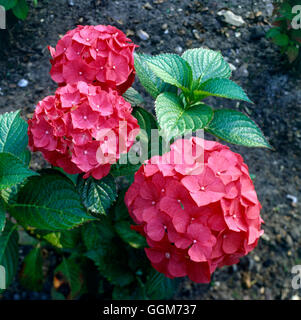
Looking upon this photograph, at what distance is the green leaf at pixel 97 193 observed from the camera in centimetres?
112

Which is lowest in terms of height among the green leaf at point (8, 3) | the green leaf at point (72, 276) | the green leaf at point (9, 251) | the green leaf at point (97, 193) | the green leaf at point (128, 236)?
the green leaf at point (72, 276)

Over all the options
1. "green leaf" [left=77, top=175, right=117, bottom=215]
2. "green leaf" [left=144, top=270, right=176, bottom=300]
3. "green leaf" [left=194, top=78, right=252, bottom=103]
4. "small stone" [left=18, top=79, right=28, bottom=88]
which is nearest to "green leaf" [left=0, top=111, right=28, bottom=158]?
"green leaf" [left=77, top=175, right=117, bottom=215]

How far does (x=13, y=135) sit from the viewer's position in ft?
3.98

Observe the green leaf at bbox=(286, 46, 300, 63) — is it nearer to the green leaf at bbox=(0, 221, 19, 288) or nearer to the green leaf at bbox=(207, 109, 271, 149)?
the green leaf at bbox=(207, 109, 271, 149)

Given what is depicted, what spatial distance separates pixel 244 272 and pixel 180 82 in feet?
4.09

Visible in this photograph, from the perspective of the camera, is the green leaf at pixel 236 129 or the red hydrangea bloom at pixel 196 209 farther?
the green leaf at pixel 236 129

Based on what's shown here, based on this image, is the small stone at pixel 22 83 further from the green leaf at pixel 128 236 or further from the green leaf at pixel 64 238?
the green leaf at pixel 128 236

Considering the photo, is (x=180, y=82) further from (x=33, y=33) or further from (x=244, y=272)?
(x=33, y=33)

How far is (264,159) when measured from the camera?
7.54 ft

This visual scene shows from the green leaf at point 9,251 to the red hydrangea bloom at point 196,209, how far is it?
0.57 metres

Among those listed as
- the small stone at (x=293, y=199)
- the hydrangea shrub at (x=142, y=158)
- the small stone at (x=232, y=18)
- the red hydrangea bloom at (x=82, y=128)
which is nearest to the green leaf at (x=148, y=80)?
the hydrangea shrub at (x=142, y=158)

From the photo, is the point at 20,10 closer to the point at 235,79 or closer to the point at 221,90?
the point at 235,79

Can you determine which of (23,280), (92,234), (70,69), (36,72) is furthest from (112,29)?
(36,72)

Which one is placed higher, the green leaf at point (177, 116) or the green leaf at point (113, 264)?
the green leaf at point (177, 116)
